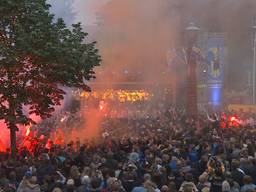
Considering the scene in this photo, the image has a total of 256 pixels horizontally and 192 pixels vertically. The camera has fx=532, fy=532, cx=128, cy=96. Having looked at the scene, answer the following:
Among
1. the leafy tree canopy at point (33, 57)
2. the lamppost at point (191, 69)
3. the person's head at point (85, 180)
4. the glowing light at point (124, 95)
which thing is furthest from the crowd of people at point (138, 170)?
the glowing light at point (124, 95)

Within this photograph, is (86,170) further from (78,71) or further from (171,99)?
(171,99)

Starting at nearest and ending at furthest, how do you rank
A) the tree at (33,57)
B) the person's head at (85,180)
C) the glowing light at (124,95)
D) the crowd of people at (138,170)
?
1. the crowd of people at (138,170)
2. the person's head at (85,180)
3. the tree at (33,57)
4. the glowing light at (124,95)

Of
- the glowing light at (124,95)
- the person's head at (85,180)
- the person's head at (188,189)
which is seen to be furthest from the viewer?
the glowing light at (124,95)

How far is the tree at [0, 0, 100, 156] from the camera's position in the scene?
1083 centimetres

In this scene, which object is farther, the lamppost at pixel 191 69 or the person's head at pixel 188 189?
the lamppost at pixel 191 69

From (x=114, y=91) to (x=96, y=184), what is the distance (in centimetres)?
3618

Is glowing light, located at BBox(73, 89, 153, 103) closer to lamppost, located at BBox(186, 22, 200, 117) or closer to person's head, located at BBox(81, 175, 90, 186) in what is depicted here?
lamppost, located at BBox(186, 22, 200, 117)

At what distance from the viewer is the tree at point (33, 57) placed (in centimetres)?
1083

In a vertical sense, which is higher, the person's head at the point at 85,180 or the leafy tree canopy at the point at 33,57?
the leafy tree canopy at the point at 33,57

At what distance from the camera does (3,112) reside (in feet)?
37.2

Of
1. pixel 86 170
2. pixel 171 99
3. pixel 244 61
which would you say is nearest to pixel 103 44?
pixel 171 99

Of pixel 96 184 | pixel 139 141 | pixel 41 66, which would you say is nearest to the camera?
pixel 96 184

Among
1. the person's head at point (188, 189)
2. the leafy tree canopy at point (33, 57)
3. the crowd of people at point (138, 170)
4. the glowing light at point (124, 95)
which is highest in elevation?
the leafy tree canopy at point (33, 57)

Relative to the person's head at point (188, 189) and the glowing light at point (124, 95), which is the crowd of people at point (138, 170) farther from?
the glowing light at point (124, 95)
